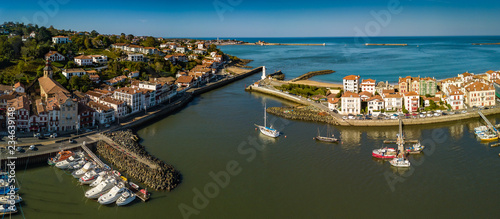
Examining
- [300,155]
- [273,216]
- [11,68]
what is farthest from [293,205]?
[11,68]

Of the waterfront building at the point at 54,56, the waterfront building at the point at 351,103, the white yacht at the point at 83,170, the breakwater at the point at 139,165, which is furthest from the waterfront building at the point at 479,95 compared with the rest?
the waterfront building at the point at 54,56

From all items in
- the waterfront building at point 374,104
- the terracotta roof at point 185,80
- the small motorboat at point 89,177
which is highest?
the terracotta roof at point 185,80

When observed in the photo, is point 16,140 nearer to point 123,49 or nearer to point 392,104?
point 392,104

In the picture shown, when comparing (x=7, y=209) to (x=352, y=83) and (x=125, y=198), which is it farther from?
(x=352, y=83)

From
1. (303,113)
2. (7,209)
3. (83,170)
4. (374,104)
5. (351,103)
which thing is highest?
(351,103)

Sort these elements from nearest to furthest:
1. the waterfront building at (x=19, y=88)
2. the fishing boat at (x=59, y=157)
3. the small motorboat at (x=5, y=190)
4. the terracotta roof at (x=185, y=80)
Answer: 1. the small motorboat at (x=5, y=190)
2. the fishing boat at (x=59, y=157)
3. the waterfront building at (x=19, y=88)
4. the terracotta roof at (x=185, y=80)

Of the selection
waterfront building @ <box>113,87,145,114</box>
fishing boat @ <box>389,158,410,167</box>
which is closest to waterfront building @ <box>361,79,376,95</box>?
fishing boat @ <box>389,158,410,167</box>

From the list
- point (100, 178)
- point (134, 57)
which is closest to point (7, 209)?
point (100, 178)

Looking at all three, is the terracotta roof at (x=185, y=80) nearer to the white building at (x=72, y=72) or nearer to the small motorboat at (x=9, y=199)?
the white building at (x=72, y=72)
